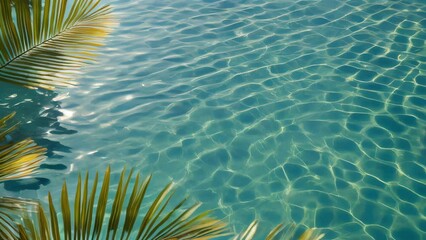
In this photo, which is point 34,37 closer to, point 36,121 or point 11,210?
point 11,210

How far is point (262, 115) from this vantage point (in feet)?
18.3

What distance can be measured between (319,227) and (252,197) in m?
0.61

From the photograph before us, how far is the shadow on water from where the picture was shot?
4.63 m

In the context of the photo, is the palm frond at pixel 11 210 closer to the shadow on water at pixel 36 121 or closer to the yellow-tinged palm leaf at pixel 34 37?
the shadow on water at pixel 36 121

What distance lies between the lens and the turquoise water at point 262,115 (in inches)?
178

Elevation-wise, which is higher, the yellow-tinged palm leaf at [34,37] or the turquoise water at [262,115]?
the yellow-tinged palm leaf at [34,37]

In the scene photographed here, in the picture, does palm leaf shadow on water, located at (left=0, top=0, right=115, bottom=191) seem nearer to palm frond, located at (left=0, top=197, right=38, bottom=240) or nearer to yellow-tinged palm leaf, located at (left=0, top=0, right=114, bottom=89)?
yellow-tinged palm leaf, located at (left=0, top=0, right=114, bottom=89)

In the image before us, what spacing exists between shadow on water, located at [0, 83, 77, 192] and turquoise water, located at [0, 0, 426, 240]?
0.05ft

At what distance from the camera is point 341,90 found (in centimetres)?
597

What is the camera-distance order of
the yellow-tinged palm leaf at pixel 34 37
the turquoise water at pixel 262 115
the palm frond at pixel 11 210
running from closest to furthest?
the palm frond at pixel 11 210 < the yellow-tinged palm leaf at pixel 34 37 < the turquoise water at pixel 262 115

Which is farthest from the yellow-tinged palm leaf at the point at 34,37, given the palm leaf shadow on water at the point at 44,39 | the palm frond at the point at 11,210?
the palm frond at the point at 11,210

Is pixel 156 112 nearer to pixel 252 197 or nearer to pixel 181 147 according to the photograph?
pixel 181 147

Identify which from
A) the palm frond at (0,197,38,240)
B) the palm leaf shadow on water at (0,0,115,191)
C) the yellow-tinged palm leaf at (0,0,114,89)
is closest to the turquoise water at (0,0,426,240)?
the palm leaf shadow on water at (0,0,115,191)

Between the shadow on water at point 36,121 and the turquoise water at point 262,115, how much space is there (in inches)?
0.7
